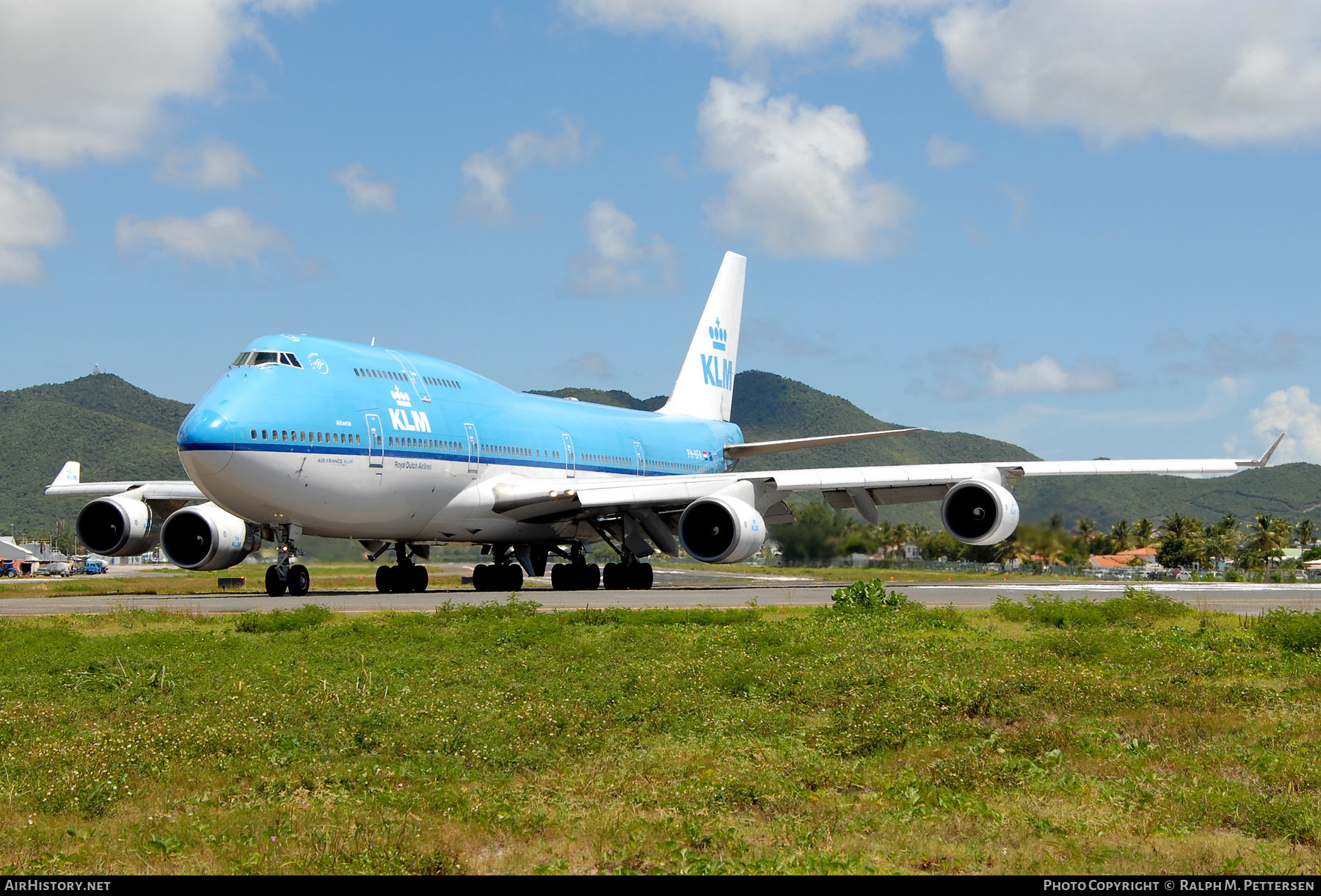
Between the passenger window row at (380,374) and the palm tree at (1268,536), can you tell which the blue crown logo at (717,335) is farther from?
the palm tree at (1268,536)

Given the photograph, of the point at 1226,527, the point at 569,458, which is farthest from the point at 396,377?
the point at 1226,527

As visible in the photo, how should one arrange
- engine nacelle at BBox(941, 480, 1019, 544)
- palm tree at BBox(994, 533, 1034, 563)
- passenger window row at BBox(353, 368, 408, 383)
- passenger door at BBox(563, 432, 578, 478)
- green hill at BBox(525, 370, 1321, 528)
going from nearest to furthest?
passenger window row at BBox(353, 368, 408, 383) < engine nacelle at BBox(941, 480, 1019, 544) < palm tree at BBox(994, 533, 1034, 563) < passenger door at BBox(563, 432, 578, 478) < green hill at BBox(525, 370, 1321, 528)

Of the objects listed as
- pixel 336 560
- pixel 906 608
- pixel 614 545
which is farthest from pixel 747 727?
pixel 614 545

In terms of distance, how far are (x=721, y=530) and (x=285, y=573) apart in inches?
379

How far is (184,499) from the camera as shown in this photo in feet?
98.6

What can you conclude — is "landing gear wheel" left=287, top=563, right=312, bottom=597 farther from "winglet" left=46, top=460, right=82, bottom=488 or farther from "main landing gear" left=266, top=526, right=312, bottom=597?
"winglet" left=46, top=460, right=82, bottom=488

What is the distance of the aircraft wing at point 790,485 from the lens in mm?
28734

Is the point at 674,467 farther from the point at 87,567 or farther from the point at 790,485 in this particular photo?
the point at 87,567

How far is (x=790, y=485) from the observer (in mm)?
29641

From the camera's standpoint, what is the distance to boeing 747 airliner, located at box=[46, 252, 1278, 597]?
23.2 m

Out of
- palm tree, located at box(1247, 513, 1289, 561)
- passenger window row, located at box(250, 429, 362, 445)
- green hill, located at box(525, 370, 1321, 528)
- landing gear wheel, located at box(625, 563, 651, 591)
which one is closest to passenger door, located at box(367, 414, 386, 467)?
passenger window row, located at box(250, 429, 362, 445)

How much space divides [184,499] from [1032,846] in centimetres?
2719

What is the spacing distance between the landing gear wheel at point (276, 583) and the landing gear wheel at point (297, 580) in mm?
123

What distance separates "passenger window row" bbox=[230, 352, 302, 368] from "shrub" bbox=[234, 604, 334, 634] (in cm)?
696
